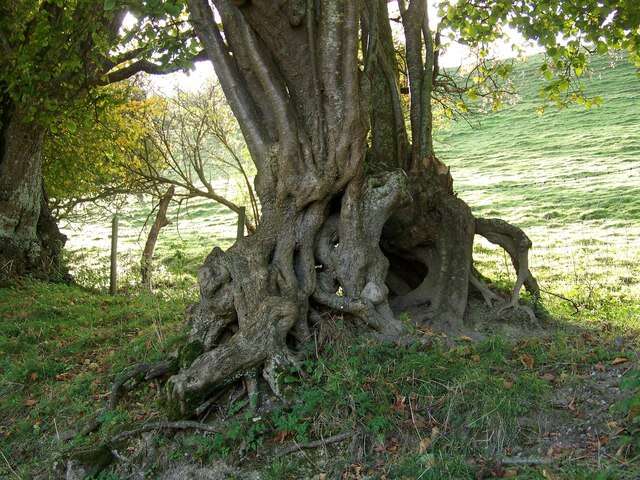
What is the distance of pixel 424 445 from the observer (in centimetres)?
525

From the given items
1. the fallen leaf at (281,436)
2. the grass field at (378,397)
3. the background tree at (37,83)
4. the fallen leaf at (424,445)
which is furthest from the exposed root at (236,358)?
the background tree at (37,83)

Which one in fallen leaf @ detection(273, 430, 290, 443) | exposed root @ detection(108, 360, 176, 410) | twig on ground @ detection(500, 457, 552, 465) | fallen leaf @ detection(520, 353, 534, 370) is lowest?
twig on ground @ detection(500, 457, 552, 465)

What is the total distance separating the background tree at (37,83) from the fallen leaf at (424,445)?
25.3ft

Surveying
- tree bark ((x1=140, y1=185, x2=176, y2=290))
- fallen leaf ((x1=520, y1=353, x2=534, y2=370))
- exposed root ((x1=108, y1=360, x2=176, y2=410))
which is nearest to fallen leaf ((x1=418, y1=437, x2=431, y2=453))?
fallen leaf ((x1=520, y1=353, x2=534, y2=370))

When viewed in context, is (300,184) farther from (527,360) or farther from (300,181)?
(527,360)

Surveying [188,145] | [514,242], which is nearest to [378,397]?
[514,242]

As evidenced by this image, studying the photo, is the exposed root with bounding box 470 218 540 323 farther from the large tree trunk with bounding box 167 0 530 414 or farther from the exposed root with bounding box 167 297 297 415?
the exposed root with bounding box 167 297 297 415

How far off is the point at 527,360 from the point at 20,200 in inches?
460

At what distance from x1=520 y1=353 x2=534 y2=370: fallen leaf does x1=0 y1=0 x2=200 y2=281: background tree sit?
24.2ft

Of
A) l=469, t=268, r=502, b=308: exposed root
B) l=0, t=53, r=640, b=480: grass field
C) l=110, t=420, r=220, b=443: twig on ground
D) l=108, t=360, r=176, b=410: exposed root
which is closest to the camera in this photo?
l=0, t=53, r=640, b=480: grass field

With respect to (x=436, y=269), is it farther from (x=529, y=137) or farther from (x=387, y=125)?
(x=529, y=137)

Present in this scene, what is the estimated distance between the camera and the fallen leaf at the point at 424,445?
17.1ft

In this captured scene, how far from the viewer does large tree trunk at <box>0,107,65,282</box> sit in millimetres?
13609

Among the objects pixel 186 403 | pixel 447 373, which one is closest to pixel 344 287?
pixel 447 373
